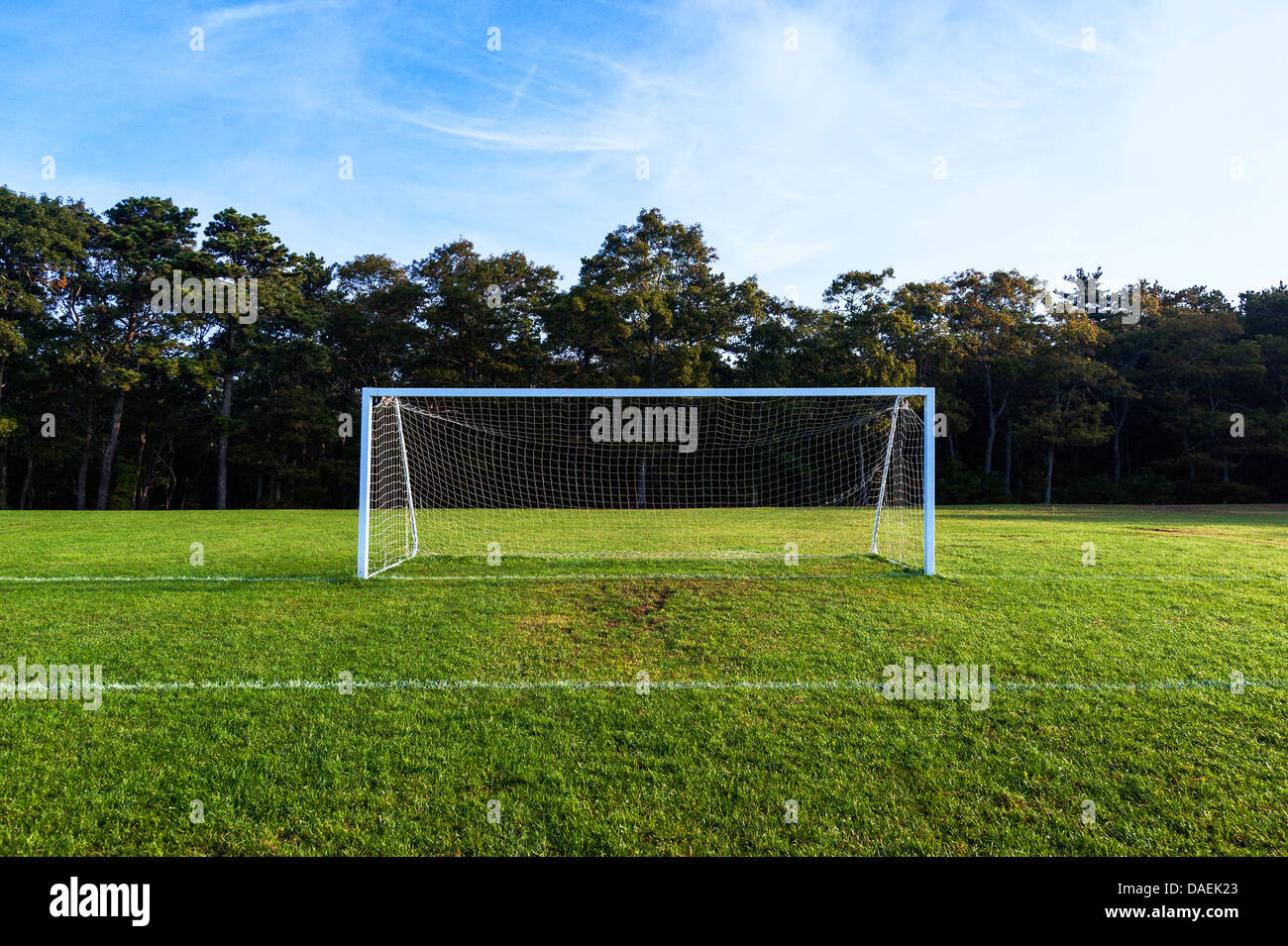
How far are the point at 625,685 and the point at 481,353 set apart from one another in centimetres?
2445

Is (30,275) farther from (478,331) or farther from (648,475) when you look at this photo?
(648,475)

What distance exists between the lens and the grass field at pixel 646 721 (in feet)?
8.73

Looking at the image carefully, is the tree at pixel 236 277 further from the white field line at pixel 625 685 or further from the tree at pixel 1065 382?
the tree at pixel 1065 382

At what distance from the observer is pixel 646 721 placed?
3.71 metres

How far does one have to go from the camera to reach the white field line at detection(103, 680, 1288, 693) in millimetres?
4211

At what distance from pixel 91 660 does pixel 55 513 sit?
57.6 feet

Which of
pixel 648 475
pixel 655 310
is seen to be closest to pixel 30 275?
pixel 655 310

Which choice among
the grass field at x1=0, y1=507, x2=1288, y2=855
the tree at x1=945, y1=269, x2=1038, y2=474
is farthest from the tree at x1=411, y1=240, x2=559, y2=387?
the grass field at x1=0, y1=507, x2=1288, y2=855

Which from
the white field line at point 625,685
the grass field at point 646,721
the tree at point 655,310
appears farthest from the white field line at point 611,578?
the tree at point 655,310

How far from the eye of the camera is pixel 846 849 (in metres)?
2.52
